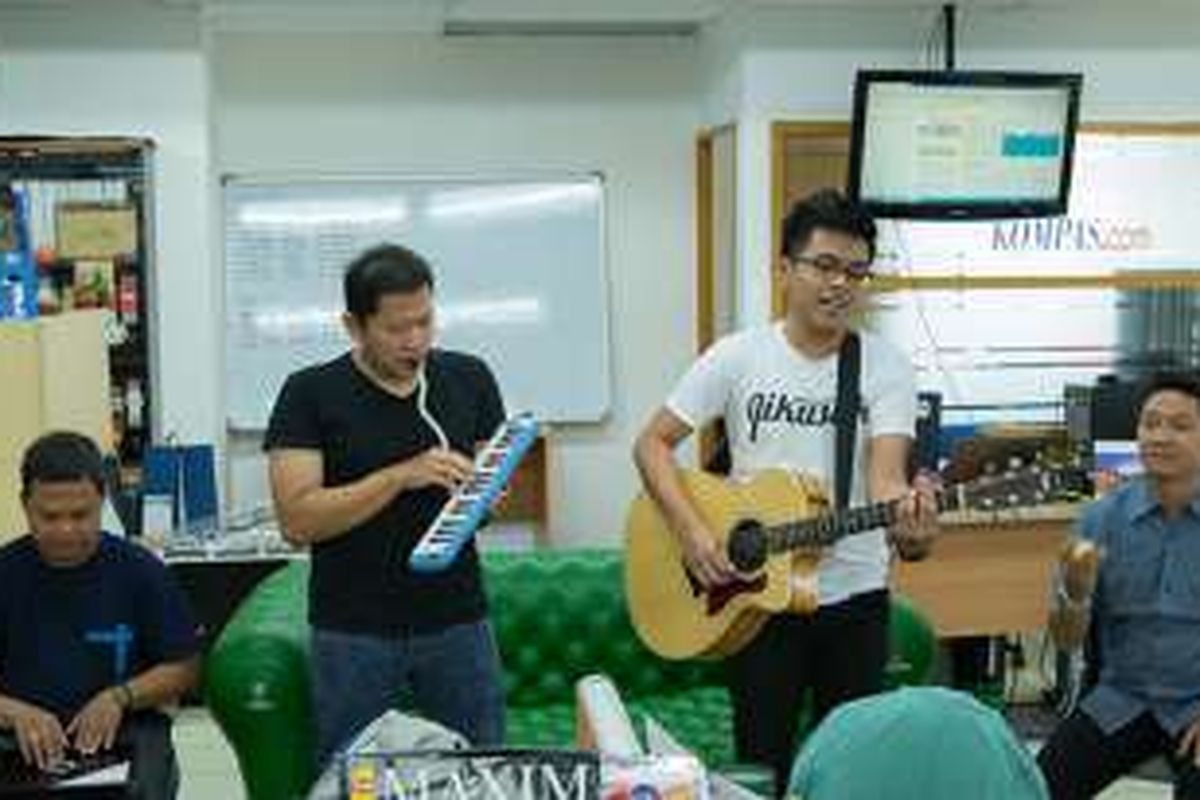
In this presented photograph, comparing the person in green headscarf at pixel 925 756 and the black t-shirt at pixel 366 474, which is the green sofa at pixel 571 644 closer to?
the black t-shirt at pixel 366 474

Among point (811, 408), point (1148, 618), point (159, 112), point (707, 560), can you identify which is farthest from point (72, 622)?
point (159, 112)

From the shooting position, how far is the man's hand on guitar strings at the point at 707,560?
3.46 m

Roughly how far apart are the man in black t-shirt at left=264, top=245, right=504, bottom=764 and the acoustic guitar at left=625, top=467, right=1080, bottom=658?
58 cm

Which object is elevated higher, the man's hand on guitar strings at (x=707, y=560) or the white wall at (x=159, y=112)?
the white wall at (x=159, y=112)

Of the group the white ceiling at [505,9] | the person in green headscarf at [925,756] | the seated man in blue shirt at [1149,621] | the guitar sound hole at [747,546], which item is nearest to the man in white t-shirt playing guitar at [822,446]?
the guitar sound hole at [747,546]

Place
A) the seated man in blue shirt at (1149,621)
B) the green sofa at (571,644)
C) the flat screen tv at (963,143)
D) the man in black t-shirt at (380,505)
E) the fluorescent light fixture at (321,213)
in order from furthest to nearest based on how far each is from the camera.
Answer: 1. the fluorescent light fixture at (321,213)
2. the flat screen tv at (963,143)
3. the green sofa at (571,644)
4. the seated man in blue shirt at (1149,621)
5. the man in black t-shirt at (380,505)

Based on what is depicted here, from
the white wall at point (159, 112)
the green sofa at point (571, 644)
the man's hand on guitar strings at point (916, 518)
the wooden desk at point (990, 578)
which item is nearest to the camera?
the man's hand on guitar strings at point (916, 518)

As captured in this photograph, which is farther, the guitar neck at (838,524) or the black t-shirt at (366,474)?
the guitar neck at (838,524)

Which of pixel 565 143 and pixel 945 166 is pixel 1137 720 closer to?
pixel 945 166

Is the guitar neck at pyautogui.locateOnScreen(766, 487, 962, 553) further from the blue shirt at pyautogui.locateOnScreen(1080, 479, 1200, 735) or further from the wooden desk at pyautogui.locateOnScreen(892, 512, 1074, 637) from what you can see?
the wooden desk at pyautogui.locateOnScreen(892, 512, 1074, 637)

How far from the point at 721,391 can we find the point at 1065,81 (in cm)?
396

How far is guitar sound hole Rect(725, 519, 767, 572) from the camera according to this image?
3391mm

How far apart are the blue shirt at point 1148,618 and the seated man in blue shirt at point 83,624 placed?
1.98 meters

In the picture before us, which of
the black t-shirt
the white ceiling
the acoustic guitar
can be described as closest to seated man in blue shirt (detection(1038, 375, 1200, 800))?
the acoustic guitar
